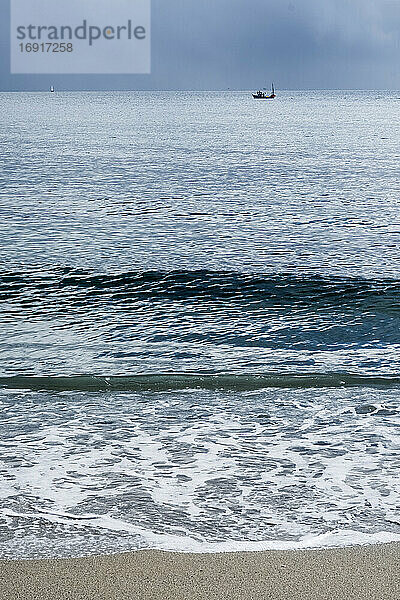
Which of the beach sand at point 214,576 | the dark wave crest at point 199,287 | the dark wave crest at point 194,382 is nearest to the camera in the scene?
the beach sand at point 214,576

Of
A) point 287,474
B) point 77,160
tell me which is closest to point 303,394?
point 287,474

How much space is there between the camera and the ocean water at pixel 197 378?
13.7 feet

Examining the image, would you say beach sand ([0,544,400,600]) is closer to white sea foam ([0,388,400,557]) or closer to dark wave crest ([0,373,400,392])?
white sea foam ([0,388,400,557])

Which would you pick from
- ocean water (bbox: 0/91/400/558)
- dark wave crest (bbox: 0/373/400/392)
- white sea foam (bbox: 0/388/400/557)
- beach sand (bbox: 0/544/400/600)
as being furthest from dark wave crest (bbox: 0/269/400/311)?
beach sand (bbox: 0/544/400/600)

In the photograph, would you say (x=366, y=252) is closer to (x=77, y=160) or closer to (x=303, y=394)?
(x=303, y=394)

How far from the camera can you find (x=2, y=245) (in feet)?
47.3

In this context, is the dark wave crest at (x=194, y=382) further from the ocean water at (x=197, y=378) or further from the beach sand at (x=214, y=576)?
the beach sand at (x=214, y=576)

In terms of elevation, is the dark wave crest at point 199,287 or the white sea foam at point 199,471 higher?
the dark wave crest at point 199,287

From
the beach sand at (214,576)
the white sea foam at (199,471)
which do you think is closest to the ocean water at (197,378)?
the white sea foam at (199,471)

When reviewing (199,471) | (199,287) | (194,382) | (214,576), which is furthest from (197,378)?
(199,287)

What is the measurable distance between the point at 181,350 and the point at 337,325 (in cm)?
218

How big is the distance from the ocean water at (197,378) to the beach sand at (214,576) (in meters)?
0.16

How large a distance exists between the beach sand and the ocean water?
16cm

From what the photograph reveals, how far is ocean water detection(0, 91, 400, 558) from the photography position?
13.7 ft
